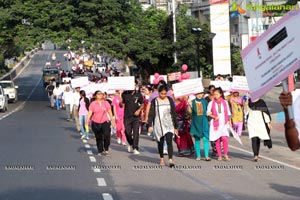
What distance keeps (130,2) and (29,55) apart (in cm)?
7779

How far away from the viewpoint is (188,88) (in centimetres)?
1728

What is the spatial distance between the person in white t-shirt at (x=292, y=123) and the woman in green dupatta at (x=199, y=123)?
31.8 feet

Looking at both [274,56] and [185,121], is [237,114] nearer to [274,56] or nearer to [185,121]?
[185,121]

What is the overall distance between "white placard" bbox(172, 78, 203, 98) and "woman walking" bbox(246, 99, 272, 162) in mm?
1425

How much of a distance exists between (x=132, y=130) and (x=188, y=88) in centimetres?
225

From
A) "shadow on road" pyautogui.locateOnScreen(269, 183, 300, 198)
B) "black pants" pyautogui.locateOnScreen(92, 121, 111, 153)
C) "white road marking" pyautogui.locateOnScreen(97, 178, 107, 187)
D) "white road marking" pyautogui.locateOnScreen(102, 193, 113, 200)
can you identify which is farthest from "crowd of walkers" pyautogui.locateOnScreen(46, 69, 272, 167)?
"white road marking" pyautogui.locateOnScreen(102, 193, 113, 200)

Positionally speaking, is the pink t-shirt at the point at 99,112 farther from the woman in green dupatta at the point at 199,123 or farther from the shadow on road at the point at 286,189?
the shadow on road at the point at 286,189

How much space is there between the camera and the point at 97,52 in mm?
45219

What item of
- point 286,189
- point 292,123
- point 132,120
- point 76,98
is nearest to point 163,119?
point 132,120

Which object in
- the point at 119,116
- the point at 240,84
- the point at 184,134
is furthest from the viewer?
the point at 119,116

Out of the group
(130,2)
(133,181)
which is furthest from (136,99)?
(130,2)

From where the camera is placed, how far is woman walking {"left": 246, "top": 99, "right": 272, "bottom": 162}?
16.2 metres

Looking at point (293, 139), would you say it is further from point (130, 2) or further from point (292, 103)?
point (130, 2)

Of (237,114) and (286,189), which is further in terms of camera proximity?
(237,114)
